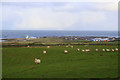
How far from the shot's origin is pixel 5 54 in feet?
106

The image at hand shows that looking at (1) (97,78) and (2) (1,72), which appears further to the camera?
(2) (1,72)

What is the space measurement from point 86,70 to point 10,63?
39.6 ft

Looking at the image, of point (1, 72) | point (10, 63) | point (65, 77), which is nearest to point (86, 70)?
point (65, 77)

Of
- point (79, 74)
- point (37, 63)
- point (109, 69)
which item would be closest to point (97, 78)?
point (79, 74)

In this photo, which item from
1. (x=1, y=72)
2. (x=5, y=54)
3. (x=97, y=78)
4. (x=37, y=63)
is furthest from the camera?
(x=5, y=54)

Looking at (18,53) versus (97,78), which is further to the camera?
(18,53)

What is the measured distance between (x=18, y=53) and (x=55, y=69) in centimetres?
1397

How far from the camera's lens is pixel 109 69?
21.1 metres

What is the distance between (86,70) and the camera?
816 inches

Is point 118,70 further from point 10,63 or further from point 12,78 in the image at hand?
point 10,63

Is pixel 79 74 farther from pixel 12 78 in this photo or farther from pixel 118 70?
pixel 12 78

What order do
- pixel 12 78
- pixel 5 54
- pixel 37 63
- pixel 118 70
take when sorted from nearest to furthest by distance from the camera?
pixel 12 78 < pixel 118 70 < pixel 37 63 < pixel 5 54

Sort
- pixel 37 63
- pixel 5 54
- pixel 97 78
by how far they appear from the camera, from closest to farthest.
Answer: pixel 97 78 < pixel 37 63 < pixel 5 54

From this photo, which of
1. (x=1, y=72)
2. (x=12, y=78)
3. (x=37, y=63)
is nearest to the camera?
(x=12, y=78)
